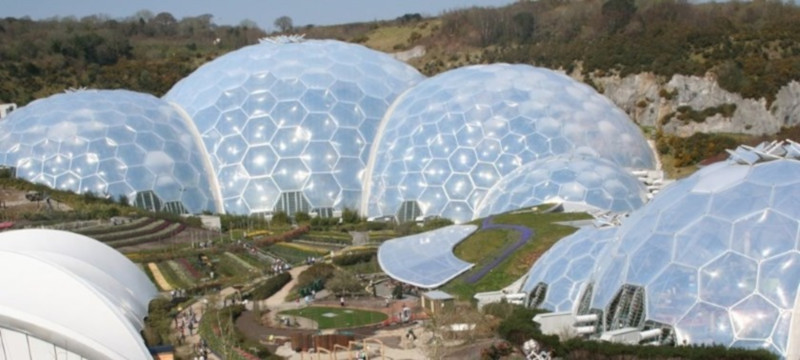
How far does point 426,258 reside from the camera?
25.6 metres

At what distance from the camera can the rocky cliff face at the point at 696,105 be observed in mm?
52062

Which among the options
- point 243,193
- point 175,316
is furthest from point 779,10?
point 175,316

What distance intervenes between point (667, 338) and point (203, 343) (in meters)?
10.2

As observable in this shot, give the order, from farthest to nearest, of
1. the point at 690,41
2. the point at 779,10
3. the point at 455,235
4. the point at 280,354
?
the point at 779,10 < the point at 690,41 < the point at 455,235 < the point at 280,354

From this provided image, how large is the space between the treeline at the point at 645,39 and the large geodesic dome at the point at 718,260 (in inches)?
1588

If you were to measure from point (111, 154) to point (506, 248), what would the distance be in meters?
19.1

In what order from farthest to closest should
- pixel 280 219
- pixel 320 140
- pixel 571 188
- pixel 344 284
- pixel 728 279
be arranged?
pixel 320 140 < pixel 280 219 < pixel 571 188 < pixel 344 284 < pixel 728 279

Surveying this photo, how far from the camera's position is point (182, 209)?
35812mm

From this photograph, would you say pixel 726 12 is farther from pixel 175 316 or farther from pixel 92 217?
pixel 175 316

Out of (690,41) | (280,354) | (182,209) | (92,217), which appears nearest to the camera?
(280,354)

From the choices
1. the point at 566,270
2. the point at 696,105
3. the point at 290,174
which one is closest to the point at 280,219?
the point at 290,174

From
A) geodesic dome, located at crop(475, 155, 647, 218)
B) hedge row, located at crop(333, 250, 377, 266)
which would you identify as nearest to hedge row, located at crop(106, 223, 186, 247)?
hedge row, located at crop(333, 250, 377, 266)

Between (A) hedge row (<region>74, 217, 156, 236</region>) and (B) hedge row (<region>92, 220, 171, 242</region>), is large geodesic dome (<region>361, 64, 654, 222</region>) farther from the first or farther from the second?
(A) hedge row (<region>74, 217, 156, 236</region>)

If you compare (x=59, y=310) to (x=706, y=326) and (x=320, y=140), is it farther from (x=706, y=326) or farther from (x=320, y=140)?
(x=320, y=140)
